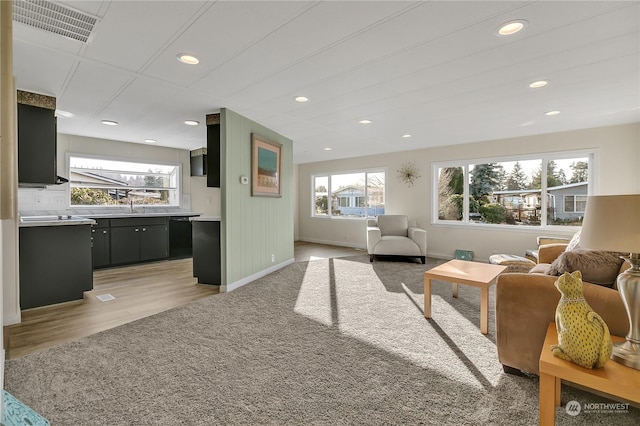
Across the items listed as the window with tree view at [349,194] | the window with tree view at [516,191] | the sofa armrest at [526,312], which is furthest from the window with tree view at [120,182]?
the sofa armrest at [526,312]

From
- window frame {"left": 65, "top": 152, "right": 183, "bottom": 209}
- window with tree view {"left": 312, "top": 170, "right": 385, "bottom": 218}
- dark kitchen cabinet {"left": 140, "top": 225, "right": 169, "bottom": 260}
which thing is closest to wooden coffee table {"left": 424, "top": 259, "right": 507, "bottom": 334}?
window with tree view {"left": 312, "top": 170, "right": 385, "bottom": 218}

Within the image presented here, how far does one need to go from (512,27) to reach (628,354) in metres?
1.98

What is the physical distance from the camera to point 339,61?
96.2 inches

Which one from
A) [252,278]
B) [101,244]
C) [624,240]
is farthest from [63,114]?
[624,240]

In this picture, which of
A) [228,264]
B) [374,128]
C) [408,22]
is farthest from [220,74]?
[374,128]

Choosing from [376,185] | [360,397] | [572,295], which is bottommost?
[360,397]

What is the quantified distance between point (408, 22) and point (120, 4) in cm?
177

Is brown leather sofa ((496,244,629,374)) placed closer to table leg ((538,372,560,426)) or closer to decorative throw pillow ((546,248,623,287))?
decorative throw pillow ((546,248,623,287))

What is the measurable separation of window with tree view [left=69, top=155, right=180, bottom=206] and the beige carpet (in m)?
3.74

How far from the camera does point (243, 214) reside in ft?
13.3

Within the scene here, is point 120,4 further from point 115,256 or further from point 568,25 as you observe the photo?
point 115,256

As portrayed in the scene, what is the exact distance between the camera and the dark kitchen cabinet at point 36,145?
3.13 meters

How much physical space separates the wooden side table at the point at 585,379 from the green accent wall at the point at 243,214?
321 centimetres

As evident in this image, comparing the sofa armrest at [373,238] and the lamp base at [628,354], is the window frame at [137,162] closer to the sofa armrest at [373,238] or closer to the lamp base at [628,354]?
the sofa armrest at [373,238]
